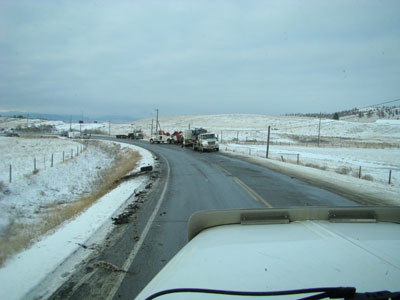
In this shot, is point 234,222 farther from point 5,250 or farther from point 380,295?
point 5,250

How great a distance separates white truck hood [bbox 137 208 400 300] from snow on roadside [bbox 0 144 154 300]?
2764mm

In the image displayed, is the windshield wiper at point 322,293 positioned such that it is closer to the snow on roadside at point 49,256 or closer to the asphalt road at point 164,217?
the asphalt road at point 164,217

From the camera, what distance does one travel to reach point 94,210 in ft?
28.1

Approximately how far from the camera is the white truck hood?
6.21 ft

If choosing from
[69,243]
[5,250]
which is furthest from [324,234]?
[5,250]

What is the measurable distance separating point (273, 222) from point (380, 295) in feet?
5.05

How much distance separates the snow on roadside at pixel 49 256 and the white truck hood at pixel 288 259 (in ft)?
9.07

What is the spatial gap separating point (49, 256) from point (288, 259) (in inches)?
175

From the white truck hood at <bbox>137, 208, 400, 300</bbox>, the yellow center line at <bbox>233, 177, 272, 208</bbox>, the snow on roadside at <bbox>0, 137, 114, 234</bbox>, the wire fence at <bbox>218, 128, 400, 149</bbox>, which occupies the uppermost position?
the wire fence at <bbox>218, 128, 400, 149</bbox>

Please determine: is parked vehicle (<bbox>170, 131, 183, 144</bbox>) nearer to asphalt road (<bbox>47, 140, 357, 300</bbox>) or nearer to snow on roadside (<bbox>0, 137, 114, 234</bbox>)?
snow on roadside (<bbox>0, 137, 114, 234</bbox>)

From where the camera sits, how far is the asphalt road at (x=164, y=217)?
4.05 m

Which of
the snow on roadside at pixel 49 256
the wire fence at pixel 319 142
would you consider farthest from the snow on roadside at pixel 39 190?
the wire fence at pixel 319 142

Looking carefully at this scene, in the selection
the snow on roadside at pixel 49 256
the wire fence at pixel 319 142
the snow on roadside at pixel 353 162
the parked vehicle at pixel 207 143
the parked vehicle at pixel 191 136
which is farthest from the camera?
the wire fence at pixel 319 142

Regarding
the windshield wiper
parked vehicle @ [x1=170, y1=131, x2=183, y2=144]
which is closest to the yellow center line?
the windshield wiper
